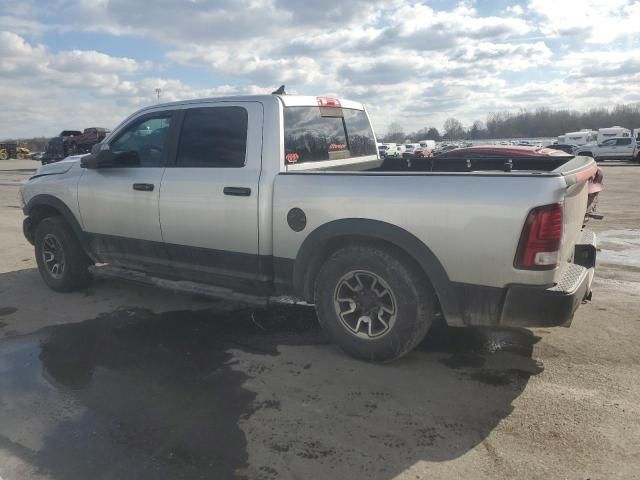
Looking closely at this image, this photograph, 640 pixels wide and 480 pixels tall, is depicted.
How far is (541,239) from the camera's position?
3.03 metres

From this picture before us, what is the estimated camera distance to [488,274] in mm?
3240

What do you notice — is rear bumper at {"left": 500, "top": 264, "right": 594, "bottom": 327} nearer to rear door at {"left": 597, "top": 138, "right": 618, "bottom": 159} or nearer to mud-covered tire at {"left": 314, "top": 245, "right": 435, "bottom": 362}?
mud-covered tire at {"left": 314, "top": 245, "right": 435, "bottom": 362}

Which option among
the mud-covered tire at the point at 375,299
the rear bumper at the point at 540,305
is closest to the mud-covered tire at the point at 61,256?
the mud-covered tire at the point at 375,299

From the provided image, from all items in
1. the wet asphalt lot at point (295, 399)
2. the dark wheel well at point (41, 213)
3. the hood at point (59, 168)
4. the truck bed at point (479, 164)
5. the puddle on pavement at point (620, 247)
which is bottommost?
the wet asphalt lot at point (295, 399)

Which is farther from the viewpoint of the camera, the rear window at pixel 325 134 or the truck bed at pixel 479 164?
the truck bed at pixel 479 164

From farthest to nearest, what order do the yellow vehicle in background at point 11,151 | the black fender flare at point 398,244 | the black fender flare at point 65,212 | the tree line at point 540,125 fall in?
the tree line at point 540,125 → the yellow vehicle in background at point 11,151 → the black fender flare at point 65,212 → the black fender flare at point 398,244

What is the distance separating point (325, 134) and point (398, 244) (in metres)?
1.65

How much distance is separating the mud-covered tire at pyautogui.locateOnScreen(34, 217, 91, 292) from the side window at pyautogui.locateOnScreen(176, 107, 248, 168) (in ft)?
6.16

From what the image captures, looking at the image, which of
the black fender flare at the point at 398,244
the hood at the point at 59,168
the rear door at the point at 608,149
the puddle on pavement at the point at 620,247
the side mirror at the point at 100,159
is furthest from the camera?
the rear door at the point at 608,149

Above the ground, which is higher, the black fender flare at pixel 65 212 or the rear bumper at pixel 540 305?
the black fender flare at pixel 65 212

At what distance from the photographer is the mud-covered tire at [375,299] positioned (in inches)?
140

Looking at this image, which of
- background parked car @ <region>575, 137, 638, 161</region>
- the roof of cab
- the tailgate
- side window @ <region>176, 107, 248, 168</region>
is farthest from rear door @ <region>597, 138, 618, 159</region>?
side window @ <region>176, 107, 248, 168</region>

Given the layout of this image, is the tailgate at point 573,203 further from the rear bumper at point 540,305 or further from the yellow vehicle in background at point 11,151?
the yellow vehicle in background at point 11,151

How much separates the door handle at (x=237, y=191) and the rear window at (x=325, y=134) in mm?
402
